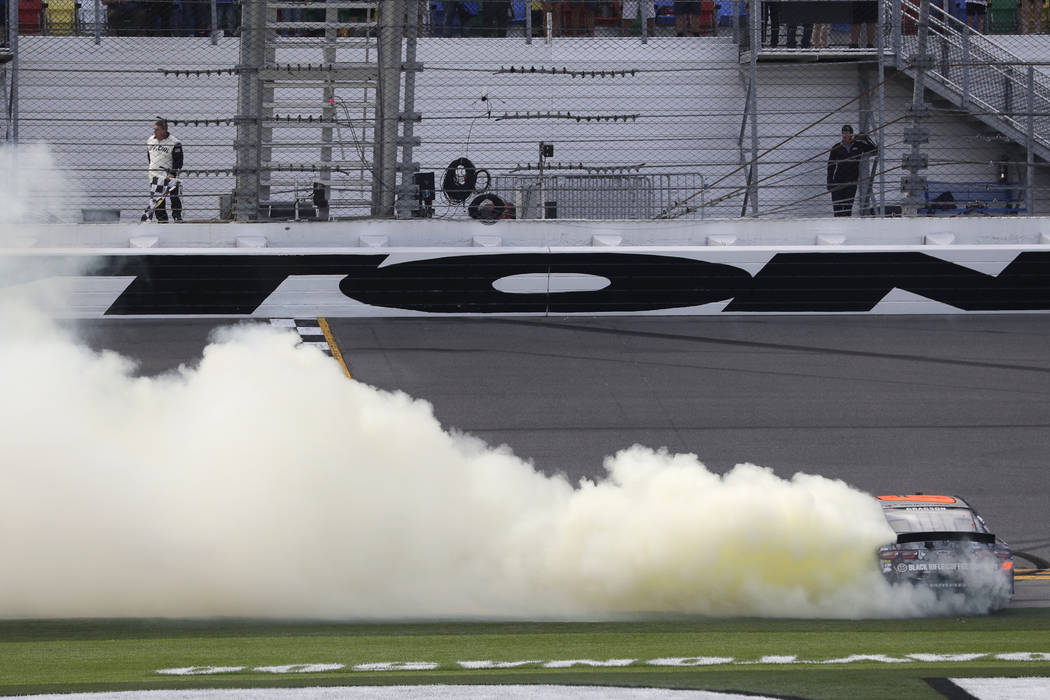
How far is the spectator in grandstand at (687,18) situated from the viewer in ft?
59.6

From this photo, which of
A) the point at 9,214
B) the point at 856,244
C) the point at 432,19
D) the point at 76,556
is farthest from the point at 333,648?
the point at 432,19

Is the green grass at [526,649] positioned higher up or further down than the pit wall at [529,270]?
further down

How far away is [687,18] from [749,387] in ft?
23.4

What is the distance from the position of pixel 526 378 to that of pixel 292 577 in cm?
448

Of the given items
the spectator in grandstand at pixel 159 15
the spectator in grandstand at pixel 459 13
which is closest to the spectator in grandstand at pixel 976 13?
the spectator in grandstand at pixel 459 13

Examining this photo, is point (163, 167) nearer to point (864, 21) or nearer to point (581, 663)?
point (864, 21)

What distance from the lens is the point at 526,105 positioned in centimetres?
1736

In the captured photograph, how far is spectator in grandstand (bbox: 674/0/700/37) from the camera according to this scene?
18172mm

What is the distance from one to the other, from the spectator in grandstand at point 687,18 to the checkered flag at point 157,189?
676 centimetres

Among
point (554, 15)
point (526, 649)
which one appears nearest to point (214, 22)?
point (554, 15)

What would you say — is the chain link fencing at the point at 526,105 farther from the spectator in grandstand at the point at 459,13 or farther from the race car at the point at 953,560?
the race car at the point at 953,560

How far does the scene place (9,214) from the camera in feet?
43.5

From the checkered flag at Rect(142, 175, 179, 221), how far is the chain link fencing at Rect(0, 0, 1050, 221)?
0.29 meters

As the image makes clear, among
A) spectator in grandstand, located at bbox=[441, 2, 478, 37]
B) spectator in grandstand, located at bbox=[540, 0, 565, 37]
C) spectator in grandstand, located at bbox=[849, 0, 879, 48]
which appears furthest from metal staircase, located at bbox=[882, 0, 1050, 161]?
spectator in grandstand, located at bbox=[441, 2, 478, 37]
